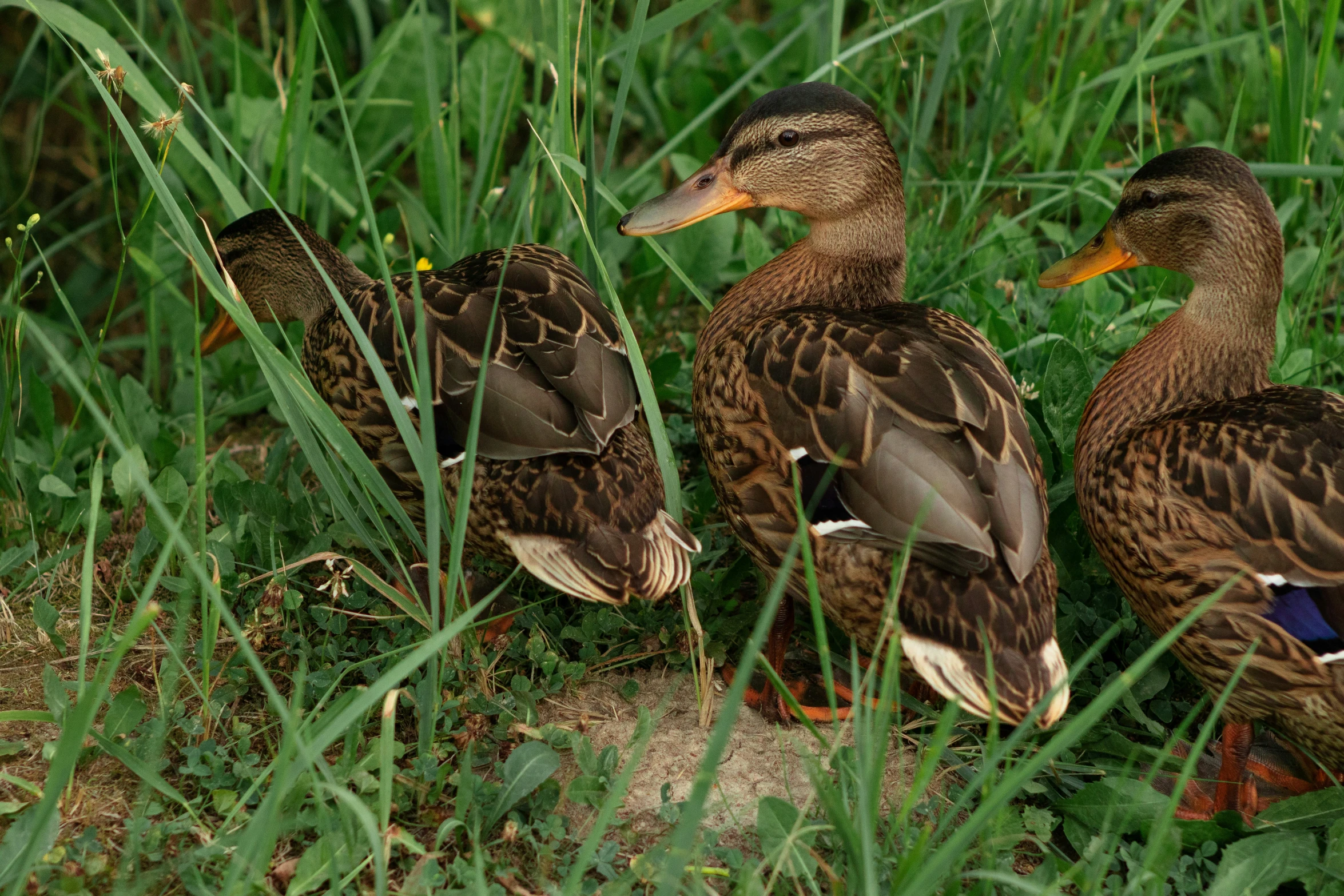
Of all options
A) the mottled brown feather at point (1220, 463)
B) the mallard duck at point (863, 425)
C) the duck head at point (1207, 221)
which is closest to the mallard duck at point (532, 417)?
the mallard duck at point (863, 425)

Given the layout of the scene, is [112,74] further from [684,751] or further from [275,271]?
[684,751]

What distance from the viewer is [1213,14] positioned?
4273 millimetres

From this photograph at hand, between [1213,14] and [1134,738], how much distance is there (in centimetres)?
272

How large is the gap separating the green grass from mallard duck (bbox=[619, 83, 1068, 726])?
192 mm

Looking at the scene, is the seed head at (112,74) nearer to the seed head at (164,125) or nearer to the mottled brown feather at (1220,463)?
the seed head at (164,125)

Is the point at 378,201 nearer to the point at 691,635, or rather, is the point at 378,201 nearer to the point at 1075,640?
the point at 691,635

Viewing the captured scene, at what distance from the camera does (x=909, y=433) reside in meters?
2.50

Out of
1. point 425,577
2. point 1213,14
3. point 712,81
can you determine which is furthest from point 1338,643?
point 712,81

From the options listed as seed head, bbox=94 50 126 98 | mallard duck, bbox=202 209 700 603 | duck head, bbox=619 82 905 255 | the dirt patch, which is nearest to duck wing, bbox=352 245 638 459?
mallard duck, bbox=202 209 700 603

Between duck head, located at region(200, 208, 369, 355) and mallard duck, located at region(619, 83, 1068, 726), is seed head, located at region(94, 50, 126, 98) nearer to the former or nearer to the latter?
duck head, located at region(200, 208, 369, 355)

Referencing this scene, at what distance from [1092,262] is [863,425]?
3.45 feet

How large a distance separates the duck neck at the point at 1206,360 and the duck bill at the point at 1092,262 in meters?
0.26

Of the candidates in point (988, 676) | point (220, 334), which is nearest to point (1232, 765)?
point (988, 676)

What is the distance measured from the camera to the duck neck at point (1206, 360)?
9.53 feet
